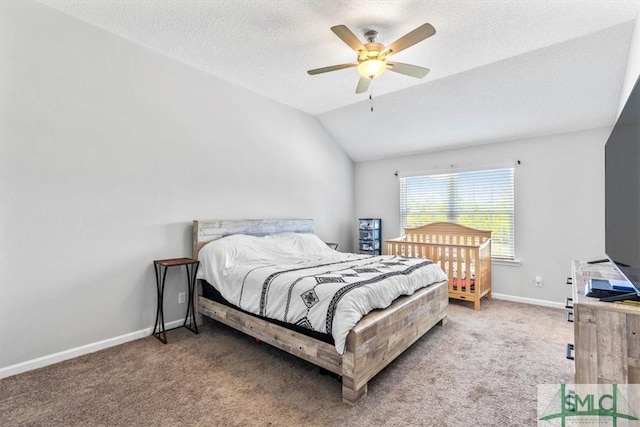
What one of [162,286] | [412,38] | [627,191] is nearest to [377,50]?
[412,38]

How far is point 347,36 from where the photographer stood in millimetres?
2152

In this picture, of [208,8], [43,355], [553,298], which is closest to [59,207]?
[43,355]

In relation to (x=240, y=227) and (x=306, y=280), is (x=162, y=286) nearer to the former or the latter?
(x=240, y=227)

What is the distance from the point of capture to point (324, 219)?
5137mm

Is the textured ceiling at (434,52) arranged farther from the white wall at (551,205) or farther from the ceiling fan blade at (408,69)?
the ceiling fan blade at (408,69)

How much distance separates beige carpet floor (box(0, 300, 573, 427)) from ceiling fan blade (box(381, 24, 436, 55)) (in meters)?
2.40

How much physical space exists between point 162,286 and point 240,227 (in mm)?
1063

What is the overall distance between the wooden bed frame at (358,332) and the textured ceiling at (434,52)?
1826 millimetres

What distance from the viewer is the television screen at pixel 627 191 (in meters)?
1.40

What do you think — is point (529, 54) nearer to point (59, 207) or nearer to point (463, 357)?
point (463, 357)

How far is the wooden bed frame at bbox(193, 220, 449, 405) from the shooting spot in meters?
1.89

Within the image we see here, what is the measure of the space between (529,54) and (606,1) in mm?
739

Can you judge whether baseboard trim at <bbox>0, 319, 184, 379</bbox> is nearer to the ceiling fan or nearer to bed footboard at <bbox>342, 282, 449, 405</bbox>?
bed footboard at <bbox>342, 282, 449, 405</bbox>

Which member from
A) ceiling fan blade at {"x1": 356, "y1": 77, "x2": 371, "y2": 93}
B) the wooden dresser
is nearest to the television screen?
the wooden dresser
